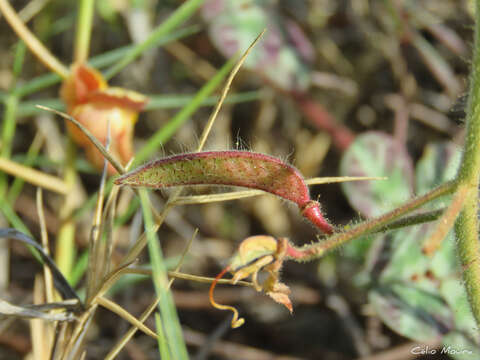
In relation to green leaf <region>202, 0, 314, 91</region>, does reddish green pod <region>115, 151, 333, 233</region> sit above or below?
below

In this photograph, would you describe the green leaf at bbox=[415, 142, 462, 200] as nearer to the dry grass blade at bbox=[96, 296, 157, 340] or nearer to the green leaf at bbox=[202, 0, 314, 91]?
the green leaf at bbox=[202, 0, 314, 91]

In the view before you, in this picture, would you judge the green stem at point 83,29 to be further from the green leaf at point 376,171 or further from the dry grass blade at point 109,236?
the green leaf at point 376,171

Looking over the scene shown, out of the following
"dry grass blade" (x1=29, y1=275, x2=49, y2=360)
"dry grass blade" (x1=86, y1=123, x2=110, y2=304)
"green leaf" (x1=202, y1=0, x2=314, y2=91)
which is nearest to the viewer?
"dry grass blade" (x1=86, y1=123, x2=110, y2=304)

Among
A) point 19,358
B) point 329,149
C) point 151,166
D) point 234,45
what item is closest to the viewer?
point 151,166

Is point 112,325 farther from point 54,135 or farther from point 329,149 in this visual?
point 329,149

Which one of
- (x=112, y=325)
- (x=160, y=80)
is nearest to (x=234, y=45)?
(x=160, y=80)

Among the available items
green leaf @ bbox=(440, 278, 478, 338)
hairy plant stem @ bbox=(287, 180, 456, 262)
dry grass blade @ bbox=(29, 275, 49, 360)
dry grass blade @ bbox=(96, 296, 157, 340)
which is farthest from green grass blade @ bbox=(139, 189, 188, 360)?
green leaf @ bbox=(440, 278, 478, 338)
